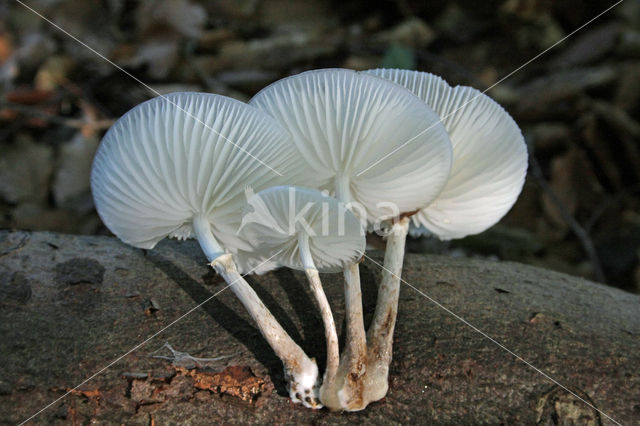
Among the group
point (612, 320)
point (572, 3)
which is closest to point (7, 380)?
point (612, 320)

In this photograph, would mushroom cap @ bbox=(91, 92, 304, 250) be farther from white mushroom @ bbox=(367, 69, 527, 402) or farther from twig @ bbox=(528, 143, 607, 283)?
twig @ bbox=(528, 143, 607, 283)

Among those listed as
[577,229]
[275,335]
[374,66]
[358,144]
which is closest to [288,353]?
[275,335]

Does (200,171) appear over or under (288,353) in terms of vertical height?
over

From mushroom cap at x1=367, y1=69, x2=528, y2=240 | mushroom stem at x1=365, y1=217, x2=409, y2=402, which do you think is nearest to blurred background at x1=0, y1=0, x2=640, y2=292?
mushroom cap at x1=367, y1=69, x2=528, y2=240

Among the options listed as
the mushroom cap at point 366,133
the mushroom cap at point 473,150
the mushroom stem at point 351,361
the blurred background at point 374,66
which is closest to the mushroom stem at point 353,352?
the mushroom stem at point 351,361

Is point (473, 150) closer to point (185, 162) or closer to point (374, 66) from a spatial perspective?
point (185, 162)

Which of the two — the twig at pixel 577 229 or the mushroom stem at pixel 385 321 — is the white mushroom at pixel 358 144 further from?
the twig at pixel 577 229

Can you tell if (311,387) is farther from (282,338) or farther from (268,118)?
(268,118)
